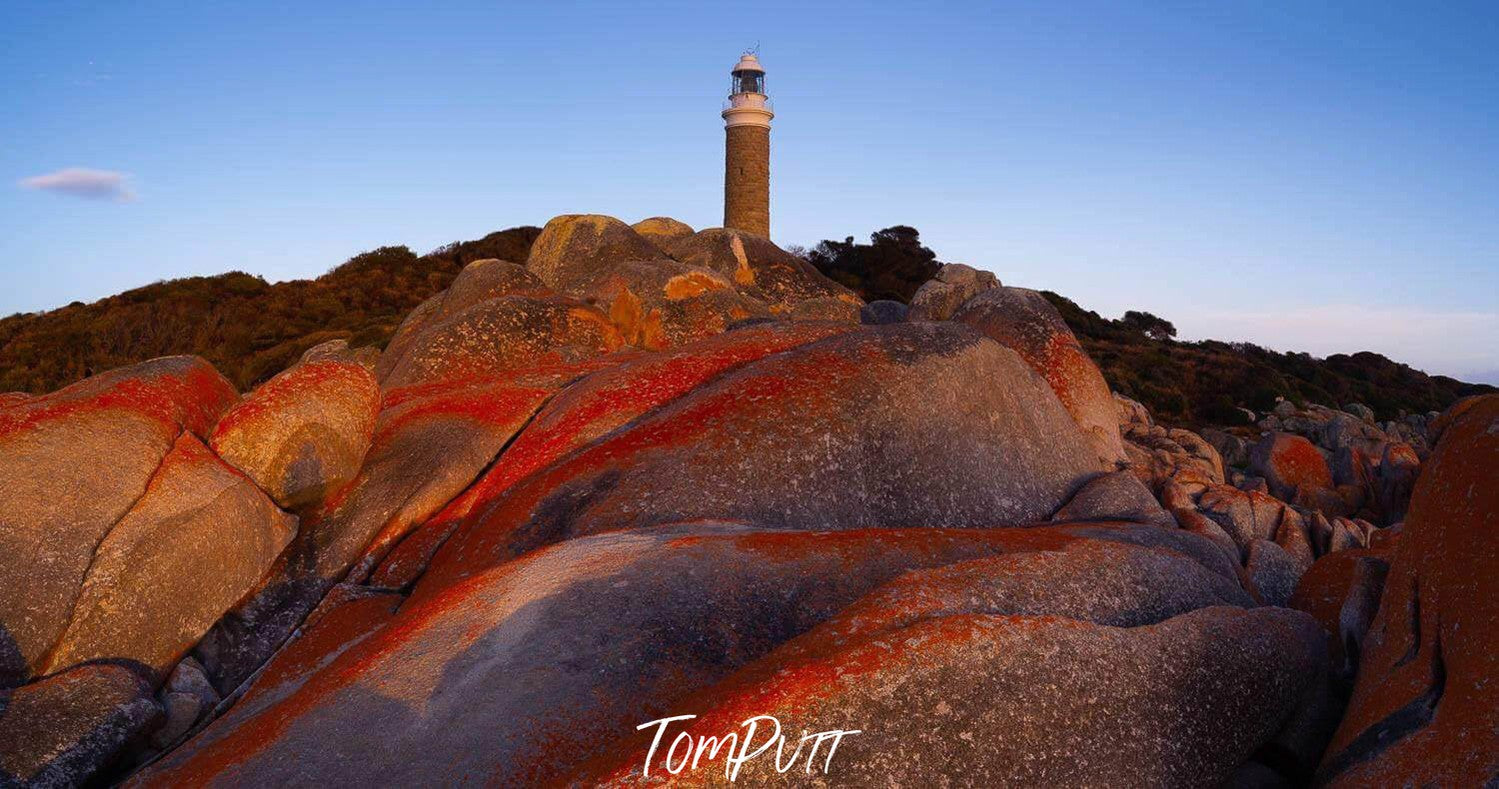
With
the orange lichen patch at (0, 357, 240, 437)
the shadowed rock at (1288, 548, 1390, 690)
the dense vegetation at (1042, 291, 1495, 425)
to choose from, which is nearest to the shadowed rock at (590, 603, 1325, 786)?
the shadowed rock at (1288, 548, 1390, 690)

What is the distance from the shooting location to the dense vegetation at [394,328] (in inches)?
1607

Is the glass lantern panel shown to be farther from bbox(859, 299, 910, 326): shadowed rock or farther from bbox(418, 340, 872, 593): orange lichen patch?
bbox(418, 340, 872, 593): orange lichen patch

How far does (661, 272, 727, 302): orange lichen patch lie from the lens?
22250 millimetres

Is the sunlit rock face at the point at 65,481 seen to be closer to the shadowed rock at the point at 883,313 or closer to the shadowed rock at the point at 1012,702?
the shadowed rock at the point at 1012,702

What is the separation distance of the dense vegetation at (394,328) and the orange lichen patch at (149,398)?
2277 centimetres

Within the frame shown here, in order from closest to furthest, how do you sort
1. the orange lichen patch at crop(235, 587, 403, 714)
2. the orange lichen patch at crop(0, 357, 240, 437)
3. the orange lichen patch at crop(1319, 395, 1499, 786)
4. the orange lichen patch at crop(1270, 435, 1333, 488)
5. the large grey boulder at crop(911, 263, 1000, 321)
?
the orange lichen patch at crop(1319, 395, 1499, 786)
the orange lichen patch at crop(235, 587, 403, 714)
the orange lichen patch at crop(0, 357, 240, 437)
the orange lichen patch at crop(1270, 435, 1333, 488)
the large grey boulder at crop(911, 263, 1000, 321)

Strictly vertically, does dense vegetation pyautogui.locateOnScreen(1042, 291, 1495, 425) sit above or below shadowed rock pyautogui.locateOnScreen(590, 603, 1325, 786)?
above

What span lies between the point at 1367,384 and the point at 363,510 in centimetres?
5990

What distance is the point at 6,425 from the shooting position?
13062 millimetres

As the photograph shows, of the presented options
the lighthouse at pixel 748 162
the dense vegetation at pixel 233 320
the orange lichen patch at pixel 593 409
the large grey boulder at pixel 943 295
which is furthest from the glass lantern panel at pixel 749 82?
the orange lichen patch at pixel 593 409

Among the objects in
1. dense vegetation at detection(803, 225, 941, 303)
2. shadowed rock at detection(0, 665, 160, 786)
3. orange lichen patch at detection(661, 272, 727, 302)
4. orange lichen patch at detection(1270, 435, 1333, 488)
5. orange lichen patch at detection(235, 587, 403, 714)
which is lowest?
shadowed rock at detection(0, 665, 160, 786)

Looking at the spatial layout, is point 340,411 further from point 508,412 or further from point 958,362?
point 958,362

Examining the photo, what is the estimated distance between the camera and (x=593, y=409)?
14.2 meters

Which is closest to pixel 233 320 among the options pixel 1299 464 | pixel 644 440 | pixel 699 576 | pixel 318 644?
pixel 318 644
